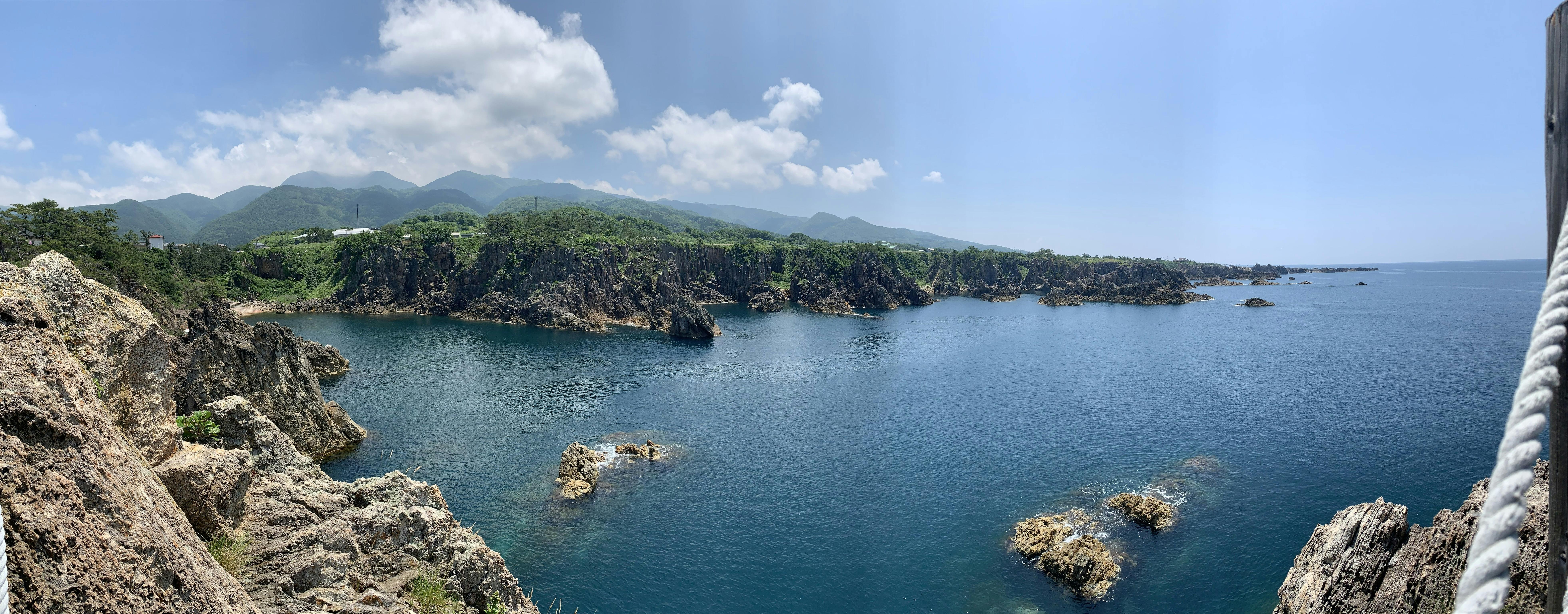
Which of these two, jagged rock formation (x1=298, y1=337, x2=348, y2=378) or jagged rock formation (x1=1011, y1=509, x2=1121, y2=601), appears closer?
jagged rock formation (x1=1011, y1=509, x2=1121, y2=601)

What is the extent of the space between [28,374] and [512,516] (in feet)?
102

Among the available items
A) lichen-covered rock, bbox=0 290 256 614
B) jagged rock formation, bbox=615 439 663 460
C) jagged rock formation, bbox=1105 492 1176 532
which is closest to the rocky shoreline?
lichen-covered rock, bbox=0 290 256 614

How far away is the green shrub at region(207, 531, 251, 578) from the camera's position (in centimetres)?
1345

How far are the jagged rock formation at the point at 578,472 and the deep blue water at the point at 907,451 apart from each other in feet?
3.56

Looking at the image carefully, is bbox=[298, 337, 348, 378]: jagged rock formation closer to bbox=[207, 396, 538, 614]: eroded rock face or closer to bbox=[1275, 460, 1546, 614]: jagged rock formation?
bbox=[207, 396, 538, 614]: eroded rock face

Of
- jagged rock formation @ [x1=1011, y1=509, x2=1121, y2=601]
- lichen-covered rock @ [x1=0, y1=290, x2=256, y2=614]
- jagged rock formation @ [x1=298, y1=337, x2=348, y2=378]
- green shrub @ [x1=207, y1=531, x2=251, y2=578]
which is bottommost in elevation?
jagged rock formation @ [x1=1011, y1=509, x2=1121, y2=601]

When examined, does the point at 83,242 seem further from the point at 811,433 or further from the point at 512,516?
the point at 811,433

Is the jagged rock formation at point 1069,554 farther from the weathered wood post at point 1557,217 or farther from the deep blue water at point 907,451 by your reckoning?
the weathered wood post at point 1557,217

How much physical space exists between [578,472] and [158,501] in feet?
106

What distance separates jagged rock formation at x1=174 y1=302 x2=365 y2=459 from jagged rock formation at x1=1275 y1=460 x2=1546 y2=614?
53340mm

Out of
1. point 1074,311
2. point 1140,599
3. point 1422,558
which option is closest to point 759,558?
point 1140,599

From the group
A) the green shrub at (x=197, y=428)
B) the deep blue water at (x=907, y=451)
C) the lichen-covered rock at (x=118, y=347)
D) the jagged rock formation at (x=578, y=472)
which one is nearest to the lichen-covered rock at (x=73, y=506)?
the lichen-covered rock at (x=118, y=347)

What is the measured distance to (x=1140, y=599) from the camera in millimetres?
28891

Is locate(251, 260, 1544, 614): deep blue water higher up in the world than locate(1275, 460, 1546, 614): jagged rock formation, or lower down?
lower down
